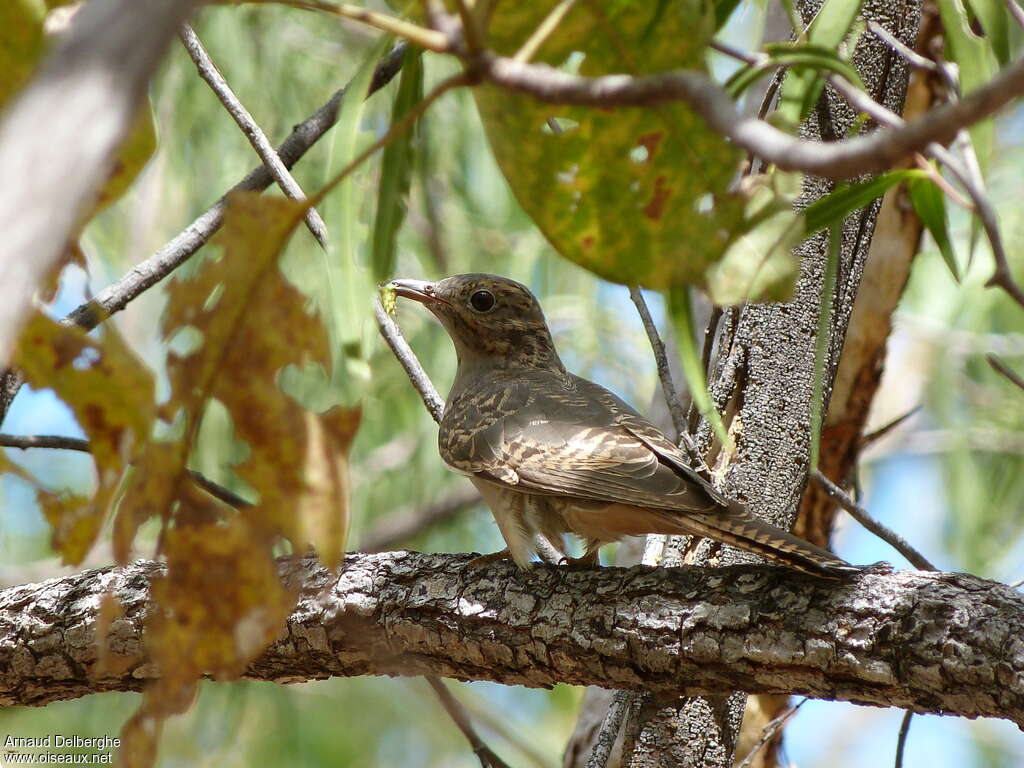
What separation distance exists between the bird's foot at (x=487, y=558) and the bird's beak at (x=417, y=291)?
51.0 inches

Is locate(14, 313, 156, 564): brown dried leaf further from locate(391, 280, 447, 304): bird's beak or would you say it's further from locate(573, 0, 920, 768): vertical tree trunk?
locate(391, 280, 447, 304): bird's beak

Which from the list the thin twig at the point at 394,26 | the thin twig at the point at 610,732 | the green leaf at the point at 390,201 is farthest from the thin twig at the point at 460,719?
the thin twig at the point at 394,26

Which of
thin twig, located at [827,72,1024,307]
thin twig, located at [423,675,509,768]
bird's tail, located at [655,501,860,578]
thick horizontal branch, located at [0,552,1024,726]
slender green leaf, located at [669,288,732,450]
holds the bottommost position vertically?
thin twig, located at [423,675,509,768]

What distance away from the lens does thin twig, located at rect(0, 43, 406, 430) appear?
9.97 ft

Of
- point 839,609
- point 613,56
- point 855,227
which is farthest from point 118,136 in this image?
point 855,227

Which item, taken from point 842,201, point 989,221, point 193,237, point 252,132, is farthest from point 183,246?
point 989,221

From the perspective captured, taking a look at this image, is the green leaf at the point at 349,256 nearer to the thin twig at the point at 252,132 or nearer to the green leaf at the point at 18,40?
the green leaf at the point at 18,40

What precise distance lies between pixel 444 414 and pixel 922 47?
92.5 inches

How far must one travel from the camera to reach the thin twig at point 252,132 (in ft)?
9.53

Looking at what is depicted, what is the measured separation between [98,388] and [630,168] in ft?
2.79

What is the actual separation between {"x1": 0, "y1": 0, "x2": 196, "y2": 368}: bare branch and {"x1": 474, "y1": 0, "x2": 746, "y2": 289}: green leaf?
2.66 feet

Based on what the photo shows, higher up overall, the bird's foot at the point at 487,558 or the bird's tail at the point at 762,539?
the bird's tail at the point at 762,539

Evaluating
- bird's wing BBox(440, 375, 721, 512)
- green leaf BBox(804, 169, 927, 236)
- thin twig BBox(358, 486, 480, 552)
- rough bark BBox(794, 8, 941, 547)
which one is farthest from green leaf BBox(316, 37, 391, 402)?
thin twig BBox(358, 486, 480, 552)

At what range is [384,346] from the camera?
622cm
